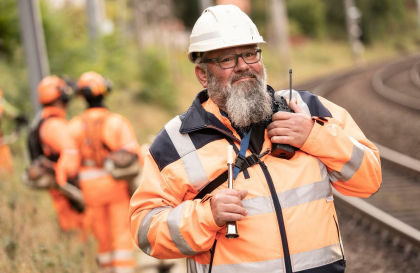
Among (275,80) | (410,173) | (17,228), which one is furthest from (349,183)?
(275,80)

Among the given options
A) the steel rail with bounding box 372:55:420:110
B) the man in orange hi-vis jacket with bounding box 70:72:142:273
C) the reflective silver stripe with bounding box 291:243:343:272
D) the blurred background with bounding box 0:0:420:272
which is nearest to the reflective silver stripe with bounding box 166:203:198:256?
the reflective silver stripe with bounding box 291:243:343:272

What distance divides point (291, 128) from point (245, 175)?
0.33 meters

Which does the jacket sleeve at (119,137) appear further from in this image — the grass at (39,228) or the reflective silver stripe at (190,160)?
the reflective silver stripe at (190,160)

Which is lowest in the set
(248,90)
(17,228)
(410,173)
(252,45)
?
(410,173)

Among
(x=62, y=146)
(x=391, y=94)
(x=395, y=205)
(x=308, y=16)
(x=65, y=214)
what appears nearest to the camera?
(x=62, y=146)

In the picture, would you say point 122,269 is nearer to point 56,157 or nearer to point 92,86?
point 56,157

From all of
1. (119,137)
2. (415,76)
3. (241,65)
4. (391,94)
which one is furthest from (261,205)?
(415,76)

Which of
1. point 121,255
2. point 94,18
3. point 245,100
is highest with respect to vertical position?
point 245,100

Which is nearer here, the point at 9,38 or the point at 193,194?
the point at 193,194

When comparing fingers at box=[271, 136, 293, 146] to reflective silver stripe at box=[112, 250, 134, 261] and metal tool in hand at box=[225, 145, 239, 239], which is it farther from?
Answer: reflective silver stripe at box=[112, 250, 134, 261]

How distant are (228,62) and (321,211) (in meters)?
0.93

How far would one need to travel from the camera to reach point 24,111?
12.9 metres

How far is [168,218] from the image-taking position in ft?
8.86

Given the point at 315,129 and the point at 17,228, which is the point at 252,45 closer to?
the point at 315,129
